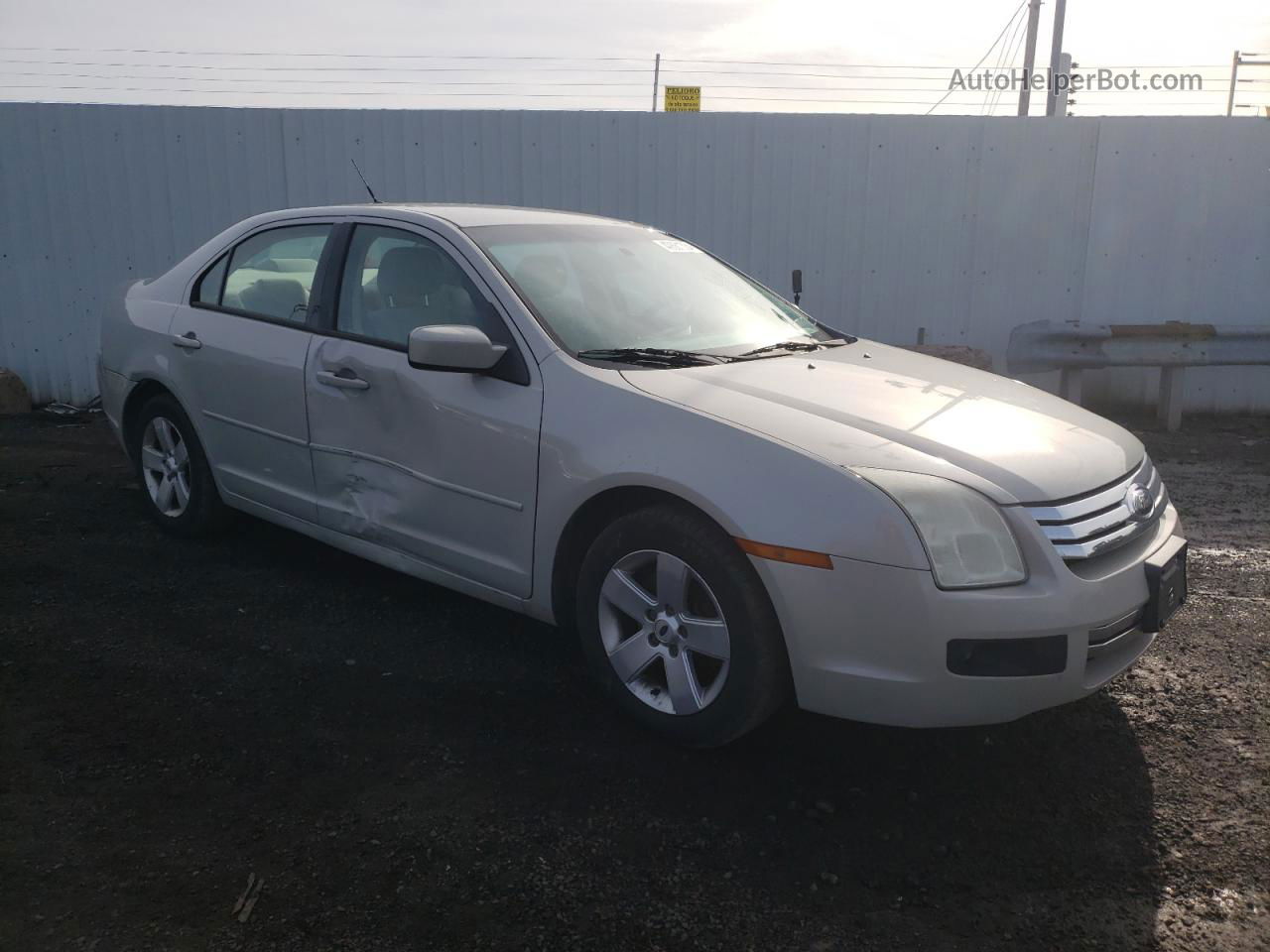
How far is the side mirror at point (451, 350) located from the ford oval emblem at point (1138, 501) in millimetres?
1981

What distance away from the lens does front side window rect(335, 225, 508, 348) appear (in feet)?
12.7

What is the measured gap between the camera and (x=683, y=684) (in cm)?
319

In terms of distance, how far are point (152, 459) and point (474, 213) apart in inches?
86.6

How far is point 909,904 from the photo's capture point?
2574 mm

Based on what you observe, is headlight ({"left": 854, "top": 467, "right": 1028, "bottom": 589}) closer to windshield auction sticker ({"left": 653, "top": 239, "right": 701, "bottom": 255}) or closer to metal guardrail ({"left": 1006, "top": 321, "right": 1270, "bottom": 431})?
windshield auction sticker ({"left": 653, "top": 239, "right": 701, "bottom": 255})

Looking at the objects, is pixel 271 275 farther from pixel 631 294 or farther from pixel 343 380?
pixel 631 294

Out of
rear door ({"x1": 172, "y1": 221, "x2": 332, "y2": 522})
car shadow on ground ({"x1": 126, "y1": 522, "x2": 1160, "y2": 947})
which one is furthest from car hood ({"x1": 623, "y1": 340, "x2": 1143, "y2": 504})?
rear door ({"x1": 172, "y1": 221, "x2": 332, "y2": 522})

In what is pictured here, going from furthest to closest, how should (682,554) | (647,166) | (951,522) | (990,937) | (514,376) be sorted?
(647,166)
(514,376)
(682,554)
(951,522)
(990,937)

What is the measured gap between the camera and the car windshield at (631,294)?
12.4 feet

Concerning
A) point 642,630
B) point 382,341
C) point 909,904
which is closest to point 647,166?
point 382,341

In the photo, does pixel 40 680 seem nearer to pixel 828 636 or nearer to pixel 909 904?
pixel 828 636

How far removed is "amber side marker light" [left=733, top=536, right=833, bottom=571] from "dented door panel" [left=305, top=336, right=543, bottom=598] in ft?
2.77

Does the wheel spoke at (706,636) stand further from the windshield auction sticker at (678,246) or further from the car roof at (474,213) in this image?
the windshield auction sticker at (678,246)

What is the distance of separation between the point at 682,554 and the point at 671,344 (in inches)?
39.4
